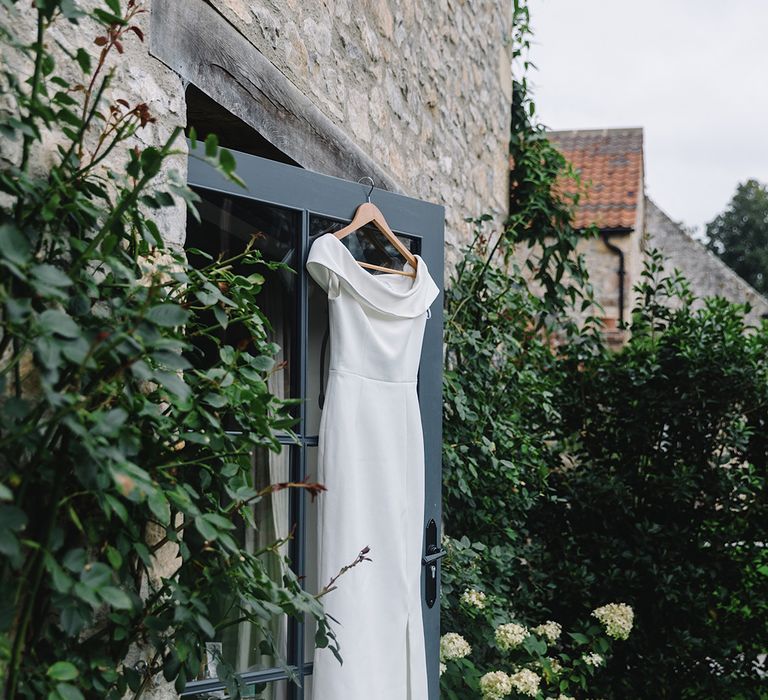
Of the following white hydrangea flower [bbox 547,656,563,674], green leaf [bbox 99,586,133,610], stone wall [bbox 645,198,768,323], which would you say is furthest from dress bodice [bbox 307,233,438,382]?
stone wall [bbox 645,198,768,323]

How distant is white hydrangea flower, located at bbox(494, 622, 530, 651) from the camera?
10.8 ft

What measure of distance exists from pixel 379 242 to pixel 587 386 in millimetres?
2548

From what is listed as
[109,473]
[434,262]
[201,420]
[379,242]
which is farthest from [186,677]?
[434,262]

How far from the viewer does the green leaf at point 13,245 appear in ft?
3.64

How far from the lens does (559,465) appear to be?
16.4ft

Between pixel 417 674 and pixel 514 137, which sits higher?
pixel 514 137

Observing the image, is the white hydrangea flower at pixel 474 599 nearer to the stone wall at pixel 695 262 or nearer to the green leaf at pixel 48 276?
the green leaf at pixel 48 276

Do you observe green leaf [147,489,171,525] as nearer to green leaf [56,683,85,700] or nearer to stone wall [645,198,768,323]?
green leaf [56,683,85,700]

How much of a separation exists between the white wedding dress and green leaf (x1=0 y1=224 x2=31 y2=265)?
1.23 meters

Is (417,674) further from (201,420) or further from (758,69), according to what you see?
(758,69)

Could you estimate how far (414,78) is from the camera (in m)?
3.72

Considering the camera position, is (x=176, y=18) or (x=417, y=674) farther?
(x=417, y=674)

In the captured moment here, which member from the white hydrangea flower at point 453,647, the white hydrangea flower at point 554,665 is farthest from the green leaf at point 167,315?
the white hydrangea flower at point 554,665

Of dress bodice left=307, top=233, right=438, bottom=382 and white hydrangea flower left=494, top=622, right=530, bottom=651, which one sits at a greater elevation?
dress bodice left=307, top=233, right=438, bottom=382
